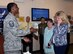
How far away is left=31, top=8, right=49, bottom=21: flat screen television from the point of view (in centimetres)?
749

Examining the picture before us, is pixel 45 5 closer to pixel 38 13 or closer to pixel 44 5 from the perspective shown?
pixel 44 5

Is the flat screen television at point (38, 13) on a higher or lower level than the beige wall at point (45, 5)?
lower

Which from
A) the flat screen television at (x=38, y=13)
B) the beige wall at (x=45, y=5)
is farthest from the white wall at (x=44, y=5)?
the flat screen television at (x=38, y=13)

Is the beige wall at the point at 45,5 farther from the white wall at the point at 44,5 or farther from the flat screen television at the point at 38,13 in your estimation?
the flat screen television at the point at 38,13

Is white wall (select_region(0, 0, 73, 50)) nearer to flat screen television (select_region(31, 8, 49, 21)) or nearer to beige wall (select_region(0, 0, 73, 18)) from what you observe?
beige wall (select_region(0, 0, 73, 18))

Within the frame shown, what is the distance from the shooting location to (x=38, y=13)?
25.3ft

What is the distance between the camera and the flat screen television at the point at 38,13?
24.6 ft

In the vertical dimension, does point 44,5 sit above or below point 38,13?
above

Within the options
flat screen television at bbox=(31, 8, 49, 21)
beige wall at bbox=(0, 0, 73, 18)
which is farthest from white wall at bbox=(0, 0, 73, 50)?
flat screen television at bbox=(31, 8, 49, 21)

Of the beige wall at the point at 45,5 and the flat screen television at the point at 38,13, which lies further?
the flat screen television at the point at 38,13

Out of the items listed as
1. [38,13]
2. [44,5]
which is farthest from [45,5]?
[38,13]

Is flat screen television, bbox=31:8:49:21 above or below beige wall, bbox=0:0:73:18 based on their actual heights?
below

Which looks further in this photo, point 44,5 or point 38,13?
point 44,5

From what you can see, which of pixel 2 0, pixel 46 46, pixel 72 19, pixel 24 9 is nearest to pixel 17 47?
pixel 46 46
